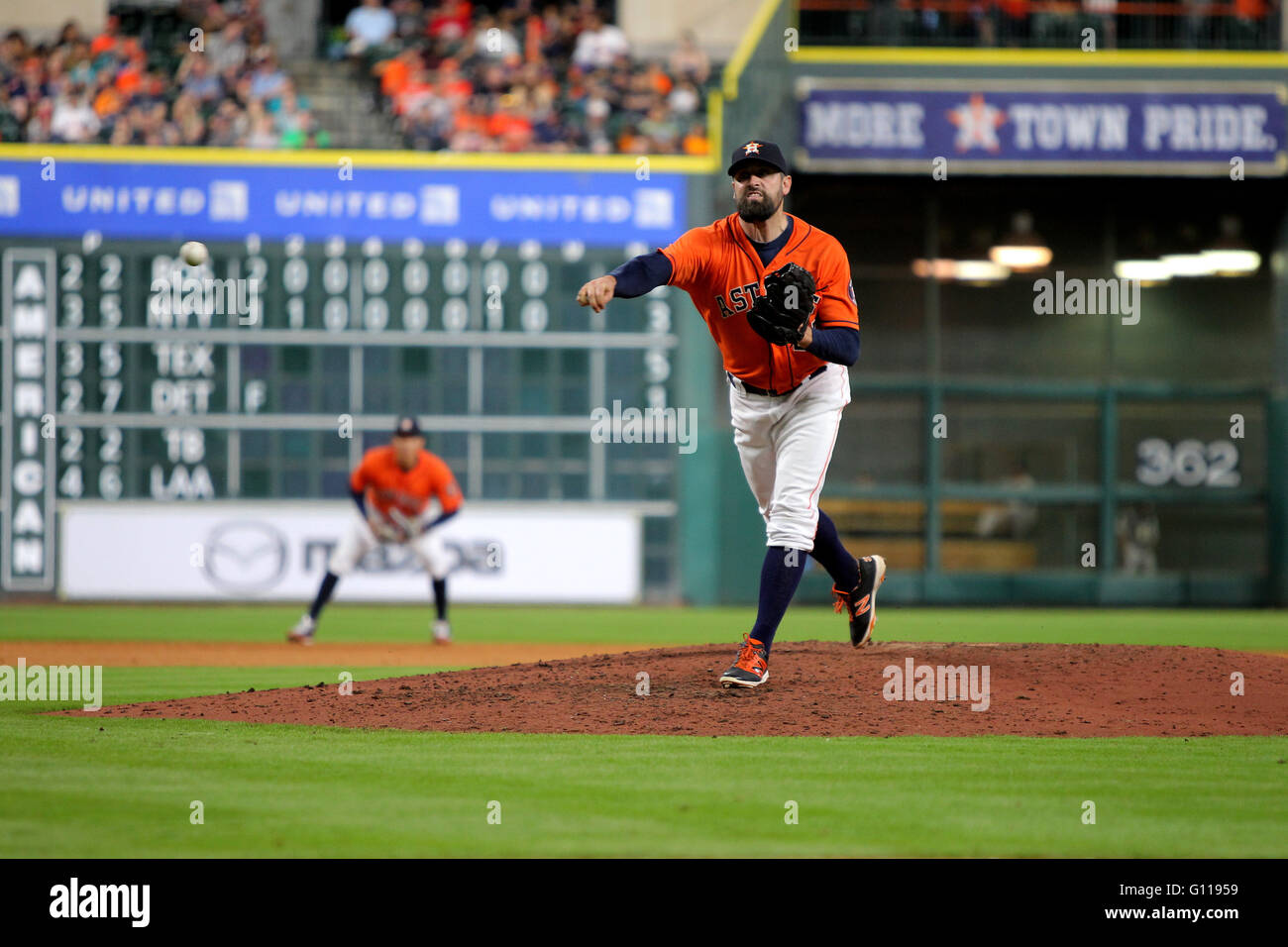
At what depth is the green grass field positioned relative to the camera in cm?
395

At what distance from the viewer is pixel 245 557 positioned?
54.4 ft

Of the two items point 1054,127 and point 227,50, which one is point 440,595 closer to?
point 1054,127

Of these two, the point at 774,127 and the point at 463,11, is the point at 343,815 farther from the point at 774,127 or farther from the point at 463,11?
the point at 463,11

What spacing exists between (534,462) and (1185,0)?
30.9 feet

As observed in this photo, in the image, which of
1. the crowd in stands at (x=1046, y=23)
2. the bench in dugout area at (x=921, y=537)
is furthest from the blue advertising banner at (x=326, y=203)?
the bench in dugout area at (x=921, y=537)

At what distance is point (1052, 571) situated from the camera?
58.4 ft

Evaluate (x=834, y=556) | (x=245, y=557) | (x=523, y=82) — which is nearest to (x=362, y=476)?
(x=245, y=557)

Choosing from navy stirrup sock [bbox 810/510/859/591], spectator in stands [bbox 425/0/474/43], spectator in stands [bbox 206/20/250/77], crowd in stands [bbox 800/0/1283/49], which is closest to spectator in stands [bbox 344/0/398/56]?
spectator in stands [bbox 425/0/474/43]

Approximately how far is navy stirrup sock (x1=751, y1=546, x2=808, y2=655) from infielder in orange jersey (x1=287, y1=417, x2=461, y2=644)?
19.6ft

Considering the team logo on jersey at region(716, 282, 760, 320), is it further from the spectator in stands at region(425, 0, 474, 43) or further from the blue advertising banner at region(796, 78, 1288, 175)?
the spectator in stands at region(425, 0, 474, 43)

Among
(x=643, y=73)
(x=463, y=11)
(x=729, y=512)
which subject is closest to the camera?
(x=729, y=512)

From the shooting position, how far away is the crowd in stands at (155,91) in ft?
56.9

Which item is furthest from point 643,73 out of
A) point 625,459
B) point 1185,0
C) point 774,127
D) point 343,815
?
point 343,815

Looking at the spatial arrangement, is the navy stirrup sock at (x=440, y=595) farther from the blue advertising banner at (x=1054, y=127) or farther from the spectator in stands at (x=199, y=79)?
the spectator in stands at (x=199, y=79)
